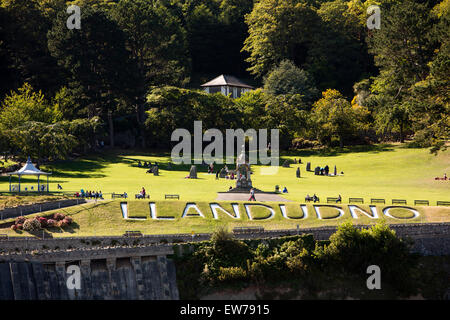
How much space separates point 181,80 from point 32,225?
263 ft

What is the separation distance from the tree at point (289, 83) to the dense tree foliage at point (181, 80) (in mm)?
230

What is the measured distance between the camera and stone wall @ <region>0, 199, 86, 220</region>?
172 ft

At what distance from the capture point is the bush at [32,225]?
4966 centimetres

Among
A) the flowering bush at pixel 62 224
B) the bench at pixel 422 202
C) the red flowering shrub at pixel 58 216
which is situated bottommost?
the flowering bush at pixel 62 224

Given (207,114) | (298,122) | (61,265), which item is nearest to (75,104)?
(207,114)

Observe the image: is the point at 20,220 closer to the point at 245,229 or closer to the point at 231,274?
the point at 231,274

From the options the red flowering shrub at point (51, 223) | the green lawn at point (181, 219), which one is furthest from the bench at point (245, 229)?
the red flowering shrub at point (51, 223)

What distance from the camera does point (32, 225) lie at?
49.8m

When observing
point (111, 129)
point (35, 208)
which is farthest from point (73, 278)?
point (111, 129)

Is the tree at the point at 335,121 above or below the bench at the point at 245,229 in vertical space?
above

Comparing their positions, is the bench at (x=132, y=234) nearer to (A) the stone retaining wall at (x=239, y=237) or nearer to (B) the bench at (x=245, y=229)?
(A) the stone retaining wall at (x=239, y=237)

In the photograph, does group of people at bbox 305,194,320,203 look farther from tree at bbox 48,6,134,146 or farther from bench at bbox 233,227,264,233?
tree at bbox 48,6,134,146

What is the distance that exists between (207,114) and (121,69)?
55.5ft
